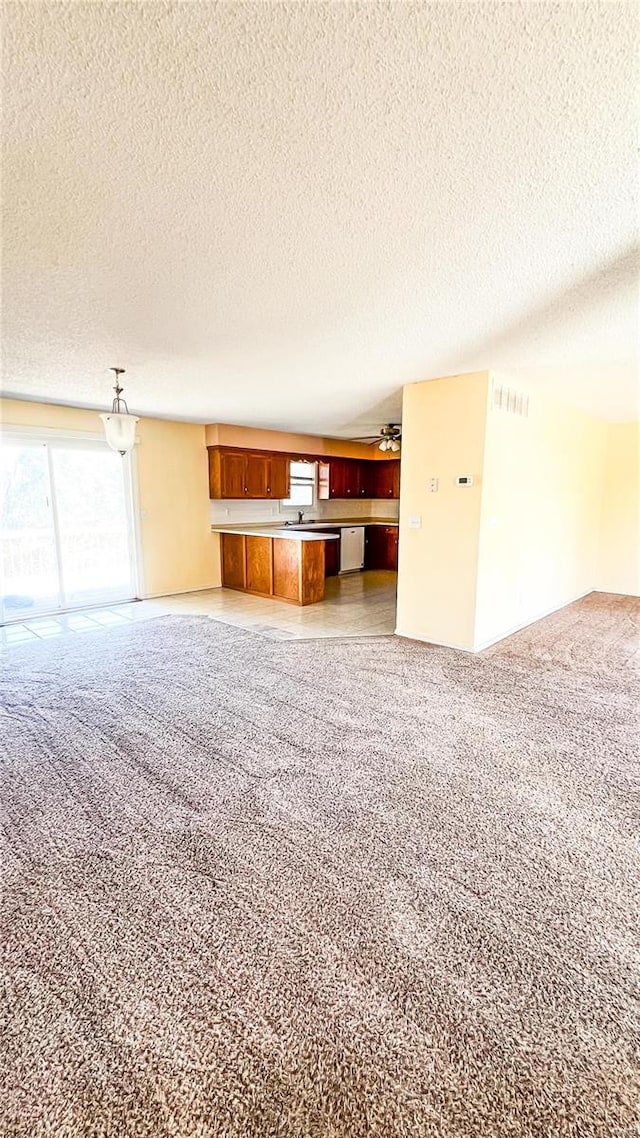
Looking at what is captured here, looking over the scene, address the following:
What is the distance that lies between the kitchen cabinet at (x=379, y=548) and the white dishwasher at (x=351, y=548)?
322 mm

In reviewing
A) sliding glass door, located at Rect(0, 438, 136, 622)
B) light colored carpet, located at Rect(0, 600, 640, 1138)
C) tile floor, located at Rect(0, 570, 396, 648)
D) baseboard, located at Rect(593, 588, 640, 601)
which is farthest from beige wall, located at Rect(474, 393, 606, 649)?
sliding glass door, located at Rect(0, 438, 136, 622)

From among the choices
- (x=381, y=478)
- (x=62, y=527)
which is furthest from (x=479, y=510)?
(x=381, y=478)

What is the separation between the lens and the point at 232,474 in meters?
7.03

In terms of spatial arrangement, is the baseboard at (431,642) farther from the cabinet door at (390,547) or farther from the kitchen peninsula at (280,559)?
the cabinet door at (390,547)

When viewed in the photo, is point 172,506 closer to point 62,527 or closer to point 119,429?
point 62,527

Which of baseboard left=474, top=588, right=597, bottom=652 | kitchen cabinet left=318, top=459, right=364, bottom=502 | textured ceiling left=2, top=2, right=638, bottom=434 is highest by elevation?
textured ceiling left=2, top=2, right=638, bottom=434

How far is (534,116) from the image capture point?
4.19ft

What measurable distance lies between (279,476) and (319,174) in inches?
244

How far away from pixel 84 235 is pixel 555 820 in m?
3.31

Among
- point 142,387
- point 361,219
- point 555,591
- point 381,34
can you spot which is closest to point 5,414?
point 142,387

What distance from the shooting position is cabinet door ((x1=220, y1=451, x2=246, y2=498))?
691 centimetres

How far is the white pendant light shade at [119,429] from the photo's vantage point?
12.2 ft

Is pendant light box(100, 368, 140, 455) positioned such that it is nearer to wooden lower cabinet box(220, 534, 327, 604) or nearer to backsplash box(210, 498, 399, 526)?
wooden lower cabinet box(220, 534, 327, 604)

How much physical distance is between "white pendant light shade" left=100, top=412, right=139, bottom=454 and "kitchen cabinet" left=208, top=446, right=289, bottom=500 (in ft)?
10.1
